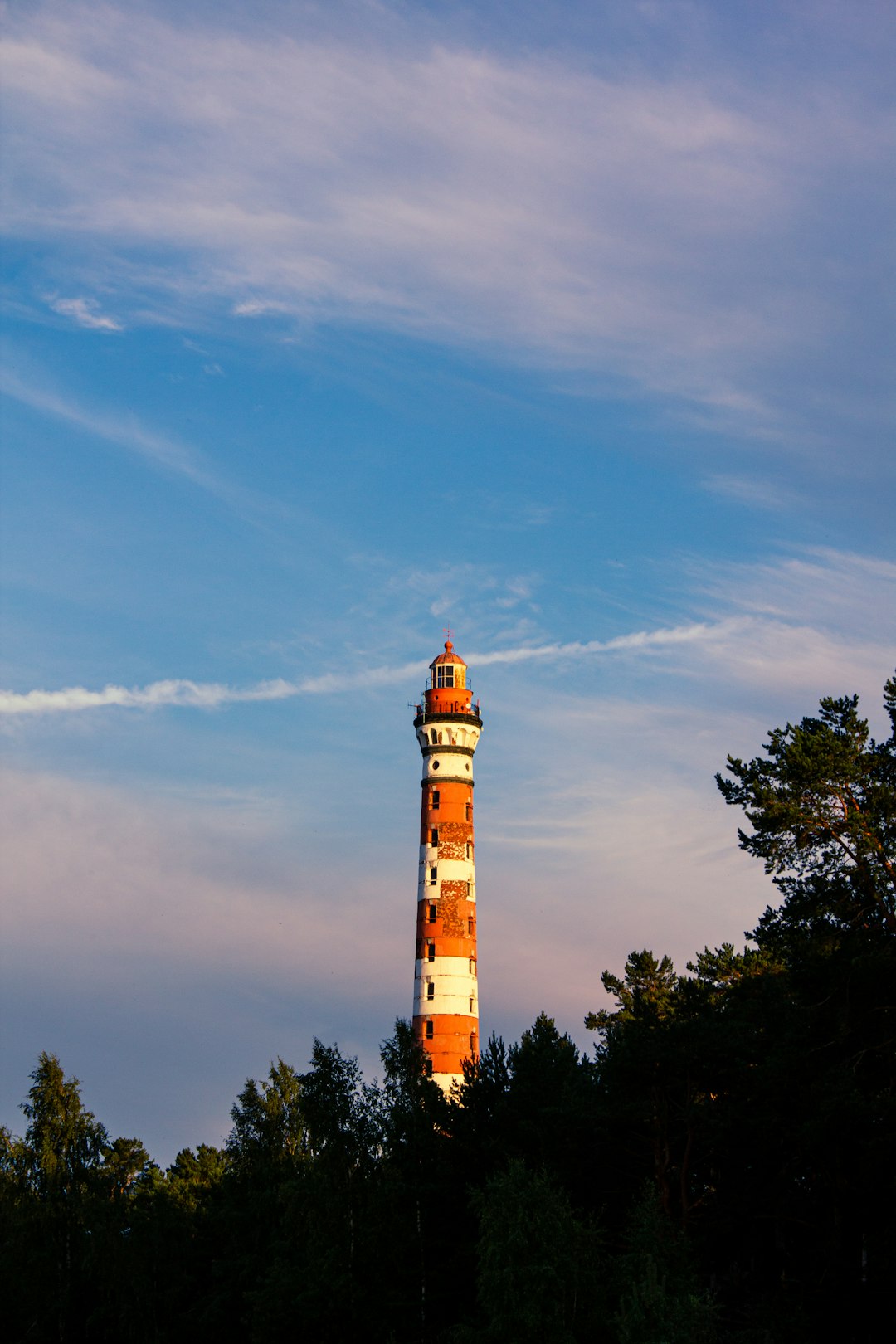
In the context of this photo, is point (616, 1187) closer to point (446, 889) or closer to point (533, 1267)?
point (533, 1267)

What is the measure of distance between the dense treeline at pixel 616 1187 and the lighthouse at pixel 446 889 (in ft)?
51.5

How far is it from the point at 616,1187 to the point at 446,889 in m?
30.7

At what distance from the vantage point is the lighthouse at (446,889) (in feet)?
258

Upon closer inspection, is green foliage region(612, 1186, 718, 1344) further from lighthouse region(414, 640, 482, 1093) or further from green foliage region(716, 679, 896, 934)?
lighthouse region(414, 640, 482, 1093)

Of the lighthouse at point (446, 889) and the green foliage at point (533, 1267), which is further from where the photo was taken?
the lighthouse at point (446, 889)

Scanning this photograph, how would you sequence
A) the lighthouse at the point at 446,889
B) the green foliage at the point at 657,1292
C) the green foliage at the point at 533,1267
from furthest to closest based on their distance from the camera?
the lighthouse at the point at 446,889 < the green foliage at the point at 533,1267 < the green foliage at the point at 657,1292

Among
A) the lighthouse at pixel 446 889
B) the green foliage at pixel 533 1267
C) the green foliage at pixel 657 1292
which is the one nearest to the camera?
the green foliage at pixel 657 1292

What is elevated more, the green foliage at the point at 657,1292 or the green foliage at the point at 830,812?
the green foliage at the point at 830,812

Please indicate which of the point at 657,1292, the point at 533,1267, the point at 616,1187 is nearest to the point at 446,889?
the point at 616,1187

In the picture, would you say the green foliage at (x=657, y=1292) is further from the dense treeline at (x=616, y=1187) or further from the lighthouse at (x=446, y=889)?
the lighthouse at (x=446, y=889)

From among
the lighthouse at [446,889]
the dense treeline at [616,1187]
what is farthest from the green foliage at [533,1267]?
the lighthouse at [446,889]

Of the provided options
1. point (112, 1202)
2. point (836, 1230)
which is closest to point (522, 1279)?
point (836, 1230)

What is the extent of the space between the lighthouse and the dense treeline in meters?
15.7

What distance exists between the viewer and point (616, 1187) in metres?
51.8
